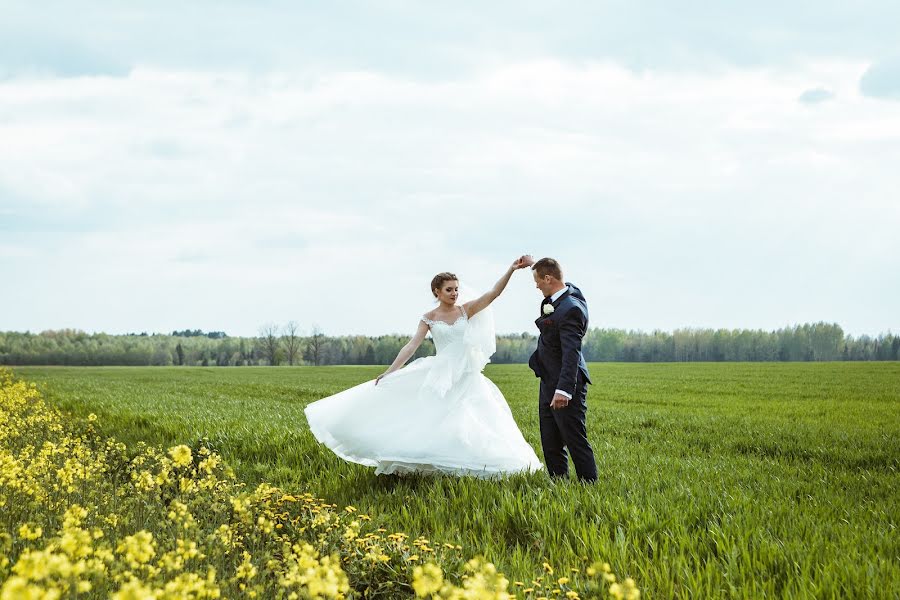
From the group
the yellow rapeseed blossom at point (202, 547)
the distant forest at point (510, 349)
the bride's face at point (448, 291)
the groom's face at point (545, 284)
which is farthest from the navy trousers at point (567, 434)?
the distant forest at point (510, 349)

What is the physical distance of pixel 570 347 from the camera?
7.52m

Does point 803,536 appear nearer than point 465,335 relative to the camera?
Yes

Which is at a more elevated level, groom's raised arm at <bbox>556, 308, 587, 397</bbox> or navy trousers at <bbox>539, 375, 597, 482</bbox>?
groom's raised arm at <bbox>556, 308, 587, 397</bbox>

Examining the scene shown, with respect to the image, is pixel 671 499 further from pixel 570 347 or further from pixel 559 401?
pixel 570 347

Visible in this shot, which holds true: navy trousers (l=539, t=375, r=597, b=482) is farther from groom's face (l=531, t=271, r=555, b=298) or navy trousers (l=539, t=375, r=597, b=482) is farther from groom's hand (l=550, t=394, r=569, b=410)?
groom's face (l=531, t=271, r=555, b=298)

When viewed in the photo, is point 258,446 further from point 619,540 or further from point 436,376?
point 619,540

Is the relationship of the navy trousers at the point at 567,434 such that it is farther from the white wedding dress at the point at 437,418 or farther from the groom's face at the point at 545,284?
the groom's face at the point at 545,284

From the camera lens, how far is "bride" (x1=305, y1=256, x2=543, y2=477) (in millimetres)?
8219

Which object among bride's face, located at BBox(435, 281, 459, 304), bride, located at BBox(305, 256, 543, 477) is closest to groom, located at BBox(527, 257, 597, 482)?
bride, located at BBox(305, 256, 543, 477)

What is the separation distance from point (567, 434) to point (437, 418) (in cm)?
165

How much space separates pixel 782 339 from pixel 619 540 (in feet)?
484

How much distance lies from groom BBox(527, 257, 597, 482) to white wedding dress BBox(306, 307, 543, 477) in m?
0.64

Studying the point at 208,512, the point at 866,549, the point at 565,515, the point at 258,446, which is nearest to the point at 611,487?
the point at 565,515

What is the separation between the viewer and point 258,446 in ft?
39.4
